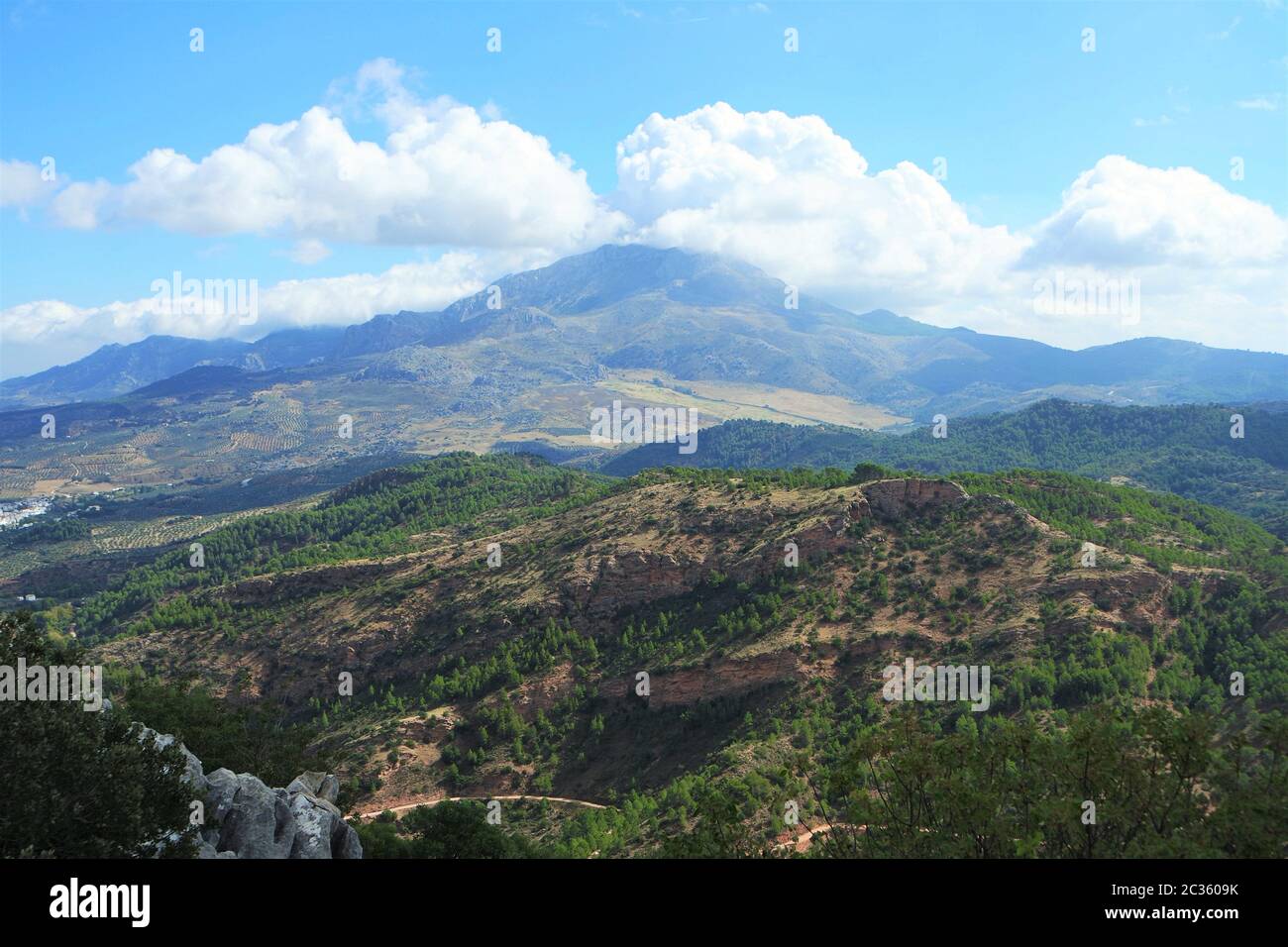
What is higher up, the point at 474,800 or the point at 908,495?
the point at 908,495

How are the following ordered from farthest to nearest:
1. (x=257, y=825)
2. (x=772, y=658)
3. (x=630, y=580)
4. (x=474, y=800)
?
1. (x=630, y=580)
2. (x=772, y=658)
3. (x=474, y=800)
4. (x=257, y=825)

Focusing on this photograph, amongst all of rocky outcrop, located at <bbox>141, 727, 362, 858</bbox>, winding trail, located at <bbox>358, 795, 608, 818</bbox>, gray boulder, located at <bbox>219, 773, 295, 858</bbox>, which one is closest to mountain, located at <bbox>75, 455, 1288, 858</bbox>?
winding trail, located at <bbox>358, 795, 608, 818</bbox>

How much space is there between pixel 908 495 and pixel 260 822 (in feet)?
254

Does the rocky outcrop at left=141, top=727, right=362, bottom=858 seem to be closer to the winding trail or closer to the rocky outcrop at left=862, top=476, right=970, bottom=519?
the winding trail

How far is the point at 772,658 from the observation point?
74250 millimetres

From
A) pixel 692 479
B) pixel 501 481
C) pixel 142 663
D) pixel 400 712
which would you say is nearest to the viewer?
pixel 400 712

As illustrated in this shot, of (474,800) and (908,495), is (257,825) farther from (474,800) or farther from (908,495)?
(908,495)

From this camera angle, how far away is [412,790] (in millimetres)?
71938

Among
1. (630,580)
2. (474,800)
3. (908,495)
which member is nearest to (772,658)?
(630,580)
